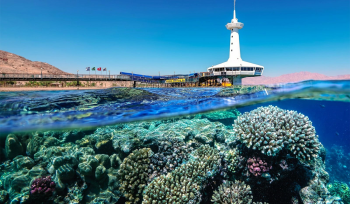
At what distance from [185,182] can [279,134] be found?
352 cm

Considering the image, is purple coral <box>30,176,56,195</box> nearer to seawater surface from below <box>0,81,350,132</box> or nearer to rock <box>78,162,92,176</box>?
rock <box>78,162,92,176</box>

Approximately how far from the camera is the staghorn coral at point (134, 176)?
6289 mm

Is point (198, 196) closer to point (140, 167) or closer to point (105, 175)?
point (140, 167)

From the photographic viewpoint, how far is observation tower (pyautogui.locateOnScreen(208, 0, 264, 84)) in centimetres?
4731

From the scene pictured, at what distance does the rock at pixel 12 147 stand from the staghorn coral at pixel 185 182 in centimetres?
821

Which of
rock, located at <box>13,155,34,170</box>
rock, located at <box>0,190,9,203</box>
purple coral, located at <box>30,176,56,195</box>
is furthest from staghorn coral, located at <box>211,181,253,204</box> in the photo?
rock, located at <box>13,155,34,170</box>

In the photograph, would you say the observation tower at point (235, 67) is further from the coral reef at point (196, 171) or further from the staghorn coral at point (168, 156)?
the staghorn coral at point (168, 156)

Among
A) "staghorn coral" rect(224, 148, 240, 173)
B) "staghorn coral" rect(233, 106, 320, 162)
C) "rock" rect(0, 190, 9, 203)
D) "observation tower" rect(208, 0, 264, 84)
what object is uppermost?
"observation tower" rect(208, 0, 264, 84)

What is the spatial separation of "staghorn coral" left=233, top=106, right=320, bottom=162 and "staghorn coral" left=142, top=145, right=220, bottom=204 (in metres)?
1.57

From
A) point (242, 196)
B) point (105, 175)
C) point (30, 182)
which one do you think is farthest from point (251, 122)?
point (30, 182)

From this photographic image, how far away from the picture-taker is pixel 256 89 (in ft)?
42.9

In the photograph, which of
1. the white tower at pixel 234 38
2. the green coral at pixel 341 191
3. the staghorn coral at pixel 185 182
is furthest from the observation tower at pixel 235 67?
the staghorn coral at pixel 185 182

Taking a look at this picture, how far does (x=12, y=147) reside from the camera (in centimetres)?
902

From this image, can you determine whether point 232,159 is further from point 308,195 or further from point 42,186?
point 42,186
